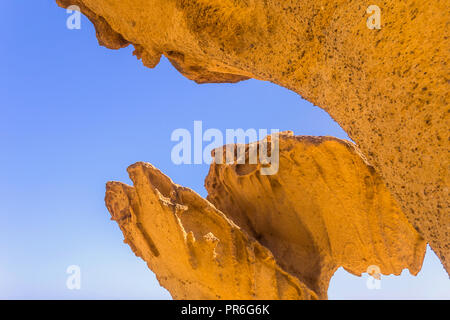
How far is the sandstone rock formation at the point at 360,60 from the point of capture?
1.51 meters

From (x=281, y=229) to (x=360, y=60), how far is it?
259 centimetres

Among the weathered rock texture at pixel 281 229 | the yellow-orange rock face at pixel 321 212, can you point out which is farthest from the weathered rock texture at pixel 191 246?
the yellow-orange rock face at pixel 321 212

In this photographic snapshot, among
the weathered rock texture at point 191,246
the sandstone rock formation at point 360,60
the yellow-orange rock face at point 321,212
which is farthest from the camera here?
the yellow-orange rock face at point 321,212

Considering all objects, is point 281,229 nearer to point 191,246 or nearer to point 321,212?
point 321,212

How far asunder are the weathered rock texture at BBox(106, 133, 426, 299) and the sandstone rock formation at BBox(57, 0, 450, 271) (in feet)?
4.73

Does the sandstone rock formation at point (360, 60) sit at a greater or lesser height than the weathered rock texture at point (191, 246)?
greater

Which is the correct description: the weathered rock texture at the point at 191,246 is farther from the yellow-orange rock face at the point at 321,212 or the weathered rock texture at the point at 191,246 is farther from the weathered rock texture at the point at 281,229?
the yellow-orange rock face at the point at 321,212

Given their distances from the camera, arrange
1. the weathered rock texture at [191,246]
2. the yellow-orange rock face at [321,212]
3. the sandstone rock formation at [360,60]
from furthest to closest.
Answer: the yellow-orange rock face at [321,212]
the weathered rock texture at [191,246]
the sandstone rock formation at [360,60]

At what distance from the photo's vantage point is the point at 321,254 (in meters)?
3.84

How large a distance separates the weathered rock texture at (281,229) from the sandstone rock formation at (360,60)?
4.73ft

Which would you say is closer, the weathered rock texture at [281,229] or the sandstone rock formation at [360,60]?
the sandstone rock formation at [360,60]

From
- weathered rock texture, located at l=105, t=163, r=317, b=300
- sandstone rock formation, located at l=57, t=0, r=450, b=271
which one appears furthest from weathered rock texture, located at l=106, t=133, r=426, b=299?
sandstone rock formation, located at l=57, t=0, r=450, b=271

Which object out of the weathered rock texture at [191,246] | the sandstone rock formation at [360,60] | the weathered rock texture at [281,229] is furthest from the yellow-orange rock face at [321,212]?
the sandstone rock formation at [360,60]
